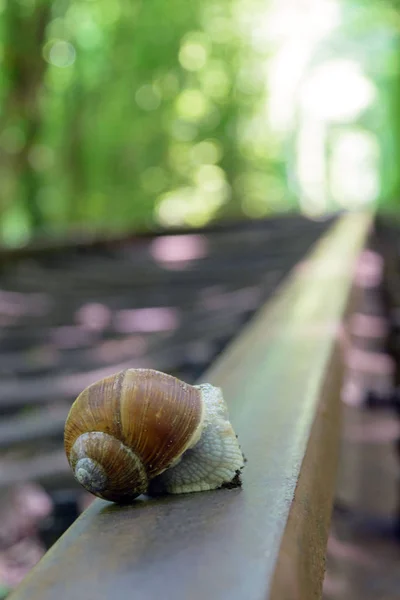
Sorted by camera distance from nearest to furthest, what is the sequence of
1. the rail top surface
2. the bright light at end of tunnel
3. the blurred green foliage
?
1. the rail top surface
2. the blurred green foliage
3. the bright light at end of tunnel

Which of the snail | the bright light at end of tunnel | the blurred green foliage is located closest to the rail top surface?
the snail

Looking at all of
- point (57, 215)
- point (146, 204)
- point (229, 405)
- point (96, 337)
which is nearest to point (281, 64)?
point (146, 204)

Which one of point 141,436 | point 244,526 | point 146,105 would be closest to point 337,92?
point 146,105

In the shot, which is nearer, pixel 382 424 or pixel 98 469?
pixel 98 469

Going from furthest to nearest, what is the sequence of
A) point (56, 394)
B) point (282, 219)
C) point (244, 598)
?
point (282, 219)
point (56, 394)
point (244, 598)

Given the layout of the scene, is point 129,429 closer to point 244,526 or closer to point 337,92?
point 244,526

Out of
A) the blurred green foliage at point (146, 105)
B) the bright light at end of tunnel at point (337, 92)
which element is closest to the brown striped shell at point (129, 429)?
the blurred green foliage at point (146, 105)

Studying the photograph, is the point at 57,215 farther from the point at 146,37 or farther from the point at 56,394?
the point at 56,394

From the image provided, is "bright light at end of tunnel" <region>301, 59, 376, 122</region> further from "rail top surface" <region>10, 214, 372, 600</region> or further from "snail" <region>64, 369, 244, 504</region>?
"snail" <region>64, 369, 244, 504</region>
